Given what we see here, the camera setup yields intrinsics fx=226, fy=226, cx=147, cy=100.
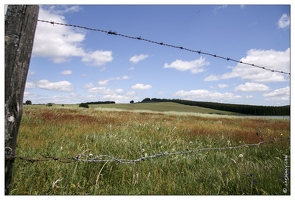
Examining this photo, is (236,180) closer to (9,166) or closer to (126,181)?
(126,181)

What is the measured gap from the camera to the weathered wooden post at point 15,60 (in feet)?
5.80

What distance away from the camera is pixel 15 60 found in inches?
69.9

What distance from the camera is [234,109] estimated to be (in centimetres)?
6925

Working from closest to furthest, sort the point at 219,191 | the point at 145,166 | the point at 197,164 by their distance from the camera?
1. the point at 219,191
2. the point at 145,166
3. the point at 197,164

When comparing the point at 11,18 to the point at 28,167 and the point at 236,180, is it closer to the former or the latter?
the point at 28,167

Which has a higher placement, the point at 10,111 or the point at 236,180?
the point at 10,111

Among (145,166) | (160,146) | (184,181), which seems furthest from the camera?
(160,146)

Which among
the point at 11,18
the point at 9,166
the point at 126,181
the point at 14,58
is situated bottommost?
the point at 126,181

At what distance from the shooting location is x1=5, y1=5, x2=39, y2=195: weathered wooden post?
1768 millimetres

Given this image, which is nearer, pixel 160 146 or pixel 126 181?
pixel 126 181

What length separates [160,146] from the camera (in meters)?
5.11
